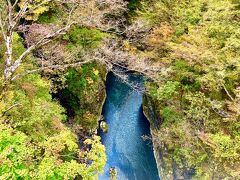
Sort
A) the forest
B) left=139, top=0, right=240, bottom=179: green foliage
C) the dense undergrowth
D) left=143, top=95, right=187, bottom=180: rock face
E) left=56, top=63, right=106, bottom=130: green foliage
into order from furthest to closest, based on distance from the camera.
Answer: left=56, top=63, right=106, bottom=130: green foliage, left=143, top=95, right=187, bottom=180: rock face, left=139, top=0, right=240, bottom=179: green foliage, the forest, the dense undergrowth

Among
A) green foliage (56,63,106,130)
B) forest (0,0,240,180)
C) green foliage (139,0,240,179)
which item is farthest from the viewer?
green foliage (56,63,106,130)

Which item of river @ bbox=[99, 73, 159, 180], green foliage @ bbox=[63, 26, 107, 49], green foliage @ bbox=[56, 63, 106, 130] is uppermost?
green foliage @ bbox=[63, 26, 107, 49]

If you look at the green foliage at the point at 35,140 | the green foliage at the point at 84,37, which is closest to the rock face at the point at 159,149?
the green foliage at the point at 84,37

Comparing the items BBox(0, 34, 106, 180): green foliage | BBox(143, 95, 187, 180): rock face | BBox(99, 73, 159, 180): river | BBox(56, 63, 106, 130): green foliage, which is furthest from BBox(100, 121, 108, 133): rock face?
BBox(0, 34, 106, 180): green foliage

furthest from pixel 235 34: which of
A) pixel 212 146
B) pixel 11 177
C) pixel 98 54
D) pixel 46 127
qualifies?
pixel 11 177

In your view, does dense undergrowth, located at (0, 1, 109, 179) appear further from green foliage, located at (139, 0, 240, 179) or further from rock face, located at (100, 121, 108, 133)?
green foliage, located at (139, 0, 240, 179)

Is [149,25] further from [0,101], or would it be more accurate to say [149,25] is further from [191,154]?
[0,101]

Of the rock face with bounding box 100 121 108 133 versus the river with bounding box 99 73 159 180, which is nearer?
the river with bounding box 99 73 159 180
